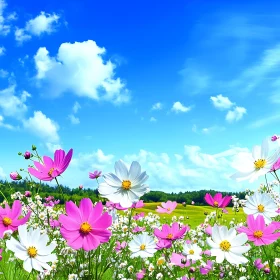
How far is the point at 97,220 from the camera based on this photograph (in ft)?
5.75

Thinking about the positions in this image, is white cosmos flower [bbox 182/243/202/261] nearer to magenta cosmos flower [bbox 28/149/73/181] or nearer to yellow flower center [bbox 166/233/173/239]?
yellow flower center [bbox 166/233/173/239]

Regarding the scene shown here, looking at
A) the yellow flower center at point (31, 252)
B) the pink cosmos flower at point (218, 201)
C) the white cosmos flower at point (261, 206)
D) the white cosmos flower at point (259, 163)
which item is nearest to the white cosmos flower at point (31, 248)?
the yellow flower center at point (31, 252)

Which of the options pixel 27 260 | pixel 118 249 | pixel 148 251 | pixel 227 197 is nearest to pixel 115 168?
pixel 27 260

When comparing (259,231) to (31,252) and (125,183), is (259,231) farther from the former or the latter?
(31,252)

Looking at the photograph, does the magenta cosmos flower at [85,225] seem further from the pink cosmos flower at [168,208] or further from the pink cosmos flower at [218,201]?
the pink cosmos flower at [168,208]

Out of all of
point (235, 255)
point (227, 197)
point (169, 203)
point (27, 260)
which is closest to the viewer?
point (27, 260)

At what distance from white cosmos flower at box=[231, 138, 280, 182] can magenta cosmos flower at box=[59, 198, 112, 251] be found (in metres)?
0.77

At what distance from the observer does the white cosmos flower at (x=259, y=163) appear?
7.02 feet

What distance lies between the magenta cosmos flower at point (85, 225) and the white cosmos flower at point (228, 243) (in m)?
0.93

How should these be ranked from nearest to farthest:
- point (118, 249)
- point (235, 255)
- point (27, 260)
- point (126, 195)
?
point (126, 195) < point (27, 260) < point (235, 255) < point (118, 249)

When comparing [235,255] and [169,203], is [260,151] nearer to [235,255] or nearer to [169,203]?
[235,255]

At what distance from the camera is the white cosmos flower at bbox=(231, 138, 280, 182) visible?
7.02 ft

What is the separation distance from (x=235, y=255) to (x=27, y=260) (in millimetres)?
1210

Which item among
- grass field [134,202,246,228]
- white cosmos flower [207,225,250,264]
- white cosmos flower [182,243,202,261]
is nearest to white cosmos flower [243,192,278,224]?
white cosmos flower [207,225,250,264]
